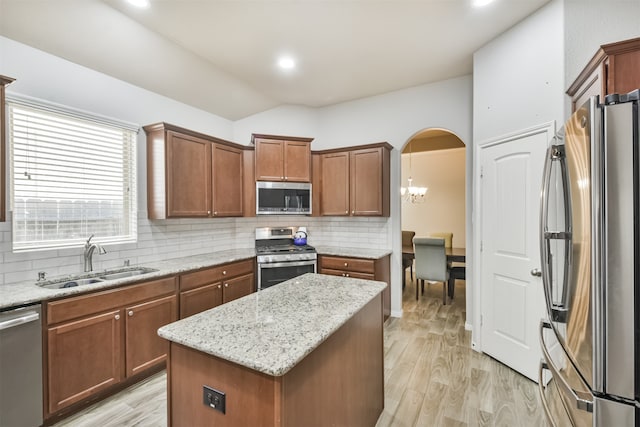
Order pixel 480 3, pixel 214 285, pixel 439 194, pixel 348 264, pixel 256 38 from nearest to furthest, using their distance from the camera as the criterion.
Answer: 1. pixel 480 3
2. pixel 256 38
3. pixel 214 285
4. pixel 348 264
5. pixel 439 194

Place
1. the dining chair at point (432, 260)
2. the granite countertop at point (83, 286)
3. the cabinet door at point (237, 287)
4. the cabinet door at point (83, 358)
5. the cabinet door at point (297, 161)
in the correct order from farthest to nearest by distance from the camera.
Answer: the dining chair at point (432, 260), the cabinet door at point (297, 161), the cabinet door at point (237, 287), the cabinet door at point (83, 358), the granite countertop at point (83, 286)

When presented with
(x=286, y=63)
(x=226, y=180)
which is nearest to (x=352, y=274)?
(x=226, y=180)

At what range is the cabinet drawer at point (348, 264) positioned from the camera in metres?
3.61

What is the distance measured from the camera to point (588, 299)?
1071 mm

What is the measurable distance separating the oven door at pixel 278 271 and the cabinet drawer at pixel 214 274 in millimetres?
168

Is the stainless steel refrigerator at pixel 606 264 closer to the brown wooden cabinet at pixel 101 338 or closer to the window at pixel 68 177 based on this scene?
the brown wooden cabinet at pixel 101 338

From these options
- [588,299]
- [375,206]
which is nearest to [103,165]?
[375,206]

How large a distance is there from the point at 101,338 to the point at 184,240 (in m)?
1.50

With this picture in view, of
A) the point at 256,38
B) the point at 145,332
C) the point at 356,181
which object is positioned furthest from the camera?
the point at 356,181

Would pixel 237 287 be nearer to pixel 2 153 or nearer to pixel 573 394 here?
pixel 2 153

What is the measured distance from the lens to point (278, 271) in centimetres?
383

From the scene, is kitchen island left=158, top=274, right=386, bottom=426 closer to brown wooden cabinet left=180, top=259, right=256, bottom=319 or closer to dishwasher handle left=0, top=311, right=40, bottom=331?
dishwasher handle left=0, top=311, right=40, bottom=331

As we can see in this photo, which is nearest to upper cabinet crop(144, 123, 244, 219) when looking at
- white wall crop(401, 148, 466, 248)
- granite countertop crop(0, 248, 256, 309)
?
granite countertop crop(0, 248, 256, 309)

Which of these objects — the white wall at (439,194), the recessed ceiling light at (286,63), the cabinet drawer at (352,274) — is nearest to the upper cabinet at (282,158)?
the recessed ceiling light at (286,63)
